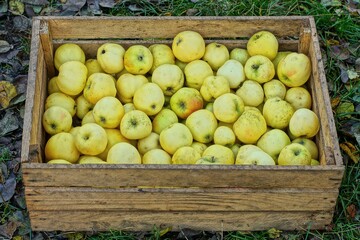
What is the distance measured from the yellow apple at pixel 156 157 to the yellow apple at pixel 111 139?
19 cm

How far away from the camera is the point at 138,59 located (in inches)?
155

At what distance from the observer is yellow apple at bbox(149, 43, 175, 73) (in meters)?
4.04

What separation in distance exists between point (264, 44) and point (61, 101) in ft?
4.14

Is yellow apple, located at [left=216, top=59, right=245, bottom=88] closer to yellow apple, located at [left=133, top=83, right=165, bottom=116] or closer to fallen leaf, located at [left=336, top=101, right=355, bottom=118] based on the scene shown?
yellow apple, located at [left=133, top=83, right=165, bottom=116]

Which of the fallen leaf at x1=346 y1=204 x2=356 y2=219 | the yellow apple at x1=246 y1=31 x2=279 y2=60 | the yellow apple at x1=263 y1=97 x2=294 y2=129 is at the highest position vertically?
the yellow apple at x1=246 y1=31 x2=279 y2=60

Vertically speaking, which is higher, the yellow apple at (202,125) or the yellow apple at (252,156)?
the yellow apple at (252,156)

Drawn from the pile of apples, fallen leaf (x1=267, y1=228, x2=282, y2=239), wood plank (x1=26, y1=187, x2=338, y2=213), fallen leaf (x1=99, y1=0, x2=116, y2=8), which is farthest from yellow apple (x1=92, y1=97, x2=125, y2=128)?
fallen leaf (x1=99, y1=0, x2=116, y2=8)

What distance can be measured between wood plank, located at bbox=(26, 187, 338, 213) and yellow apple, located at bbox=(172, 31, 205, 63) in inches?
39.9

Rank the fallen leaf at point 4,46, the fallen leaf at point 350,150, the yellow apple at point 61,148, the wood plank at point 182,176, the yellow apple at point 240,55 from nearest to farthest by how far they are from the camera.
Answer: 1. the wood plank at point 182,176
2. the yellow apple at point 61,148
3. the fallen leaf at point 350,150
4. the yellow apple at point 240,55
5. the fallen leaf at point 4,46

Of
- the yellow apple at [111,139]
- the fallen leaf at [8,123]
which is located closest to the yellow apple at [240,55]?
the yellow apple at [111,139]

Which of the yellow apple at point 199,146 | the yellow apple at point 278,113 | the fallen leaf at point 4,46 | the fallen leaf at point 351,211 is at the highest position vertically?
the yellow apple at point 278,113

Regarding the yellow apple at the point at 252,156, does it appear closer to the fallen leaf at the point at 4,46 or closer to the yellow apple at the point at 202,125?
the yellow apple at the point at 202,125

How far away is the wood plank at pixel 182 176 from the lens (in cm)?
320

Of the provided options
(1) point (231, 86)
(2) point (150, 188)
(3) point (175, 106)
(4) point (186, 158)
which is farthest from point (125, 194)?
(1) point (231, 86)
